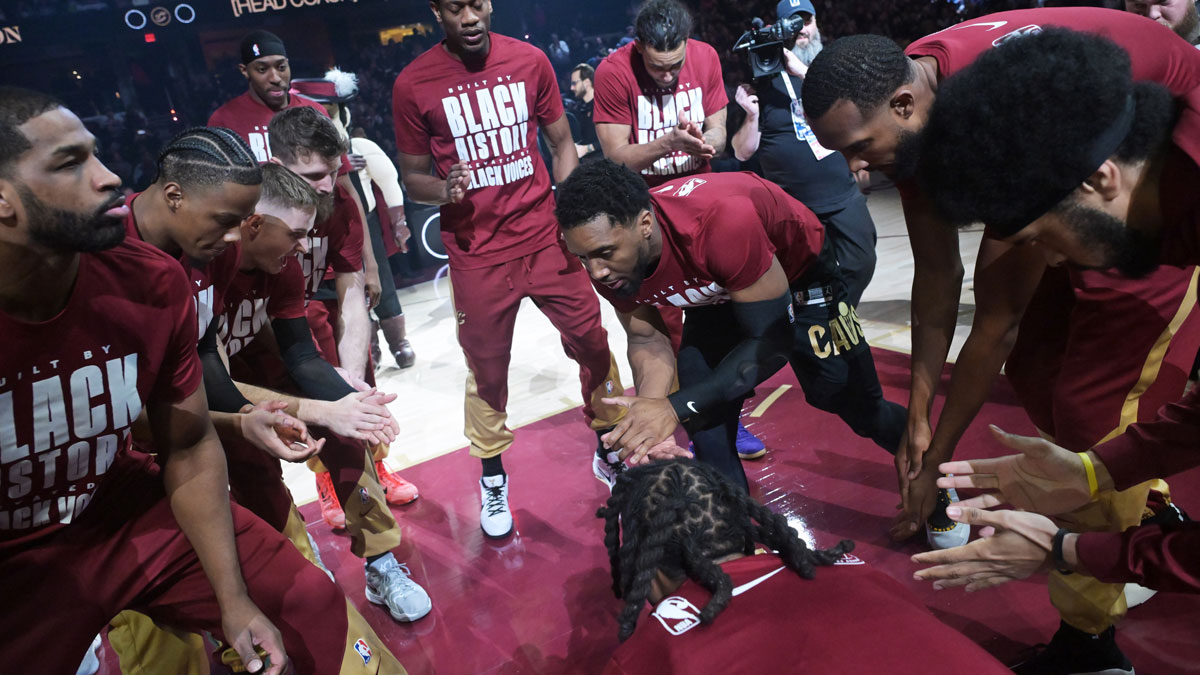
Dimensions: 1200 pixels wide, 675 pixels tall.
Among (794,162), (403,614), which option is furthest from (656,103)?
(403,614)

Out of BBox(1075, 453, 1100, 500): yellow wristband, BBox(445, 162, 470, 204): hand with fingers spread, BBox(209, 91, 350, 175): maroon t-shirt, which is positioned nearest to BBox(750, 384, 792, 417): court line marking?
BBox(445, 162, 470, 204): hand with fingers spread

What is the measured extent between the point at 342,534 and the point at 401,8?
22.2 ft

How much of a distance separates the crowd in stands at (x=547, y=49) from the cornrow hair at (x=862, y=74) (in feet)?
17.4

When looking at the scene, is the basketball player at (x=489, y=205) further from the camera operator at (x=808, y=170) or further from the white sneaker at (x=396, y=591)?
the camera operator at (x=808, y=170)

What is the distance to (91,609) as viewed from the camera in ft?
6.11

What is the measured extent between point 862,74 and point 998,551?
1222 mm

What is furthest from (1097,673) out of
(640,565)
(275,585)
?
(275,585)

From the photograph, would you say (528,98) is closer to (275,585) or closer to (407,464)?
(407,464)

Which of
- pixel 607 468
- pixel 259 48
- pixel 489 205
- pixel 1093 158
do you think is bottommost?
pixel 607 468

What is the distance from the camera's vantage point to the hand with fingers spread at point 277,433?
219 centimetres

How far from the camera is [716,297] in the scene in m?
2.73

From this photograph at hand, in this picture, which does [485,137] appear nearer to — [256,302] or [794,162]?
[256,302]

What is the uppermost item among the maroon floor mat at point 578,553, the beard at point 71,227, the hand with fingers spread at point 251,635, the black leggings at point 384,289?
the beard at point 71,227

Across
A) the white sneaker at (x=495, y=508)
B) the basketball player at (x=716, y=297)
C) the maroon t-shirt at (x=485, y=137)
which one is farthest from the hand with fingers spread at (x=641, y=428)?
the maroon t-shirt at (x=485, y=137)
